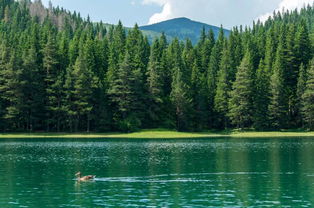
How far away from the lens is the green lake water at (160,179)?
110 feet

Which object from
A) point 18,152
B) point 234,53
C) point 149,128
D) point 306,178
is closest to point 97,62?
point 149,128

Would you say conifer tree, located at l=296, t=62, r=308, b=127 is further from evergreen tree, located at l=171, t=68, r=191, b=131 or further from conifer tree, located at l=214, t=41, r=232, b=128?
evergreen tree, located at l=171, t=68, r=191, b=131

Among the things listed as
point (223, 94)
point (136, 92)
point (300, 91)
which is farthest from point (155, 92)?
point (300, 91)

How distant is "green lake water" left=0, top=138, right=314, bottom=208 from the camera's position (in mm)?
33562

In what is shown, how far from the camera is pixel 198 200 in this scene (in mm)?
33562

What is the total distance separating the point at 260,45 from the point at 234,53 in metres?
15.1

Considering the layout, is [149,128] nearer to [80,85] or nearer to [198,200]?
[80,85]

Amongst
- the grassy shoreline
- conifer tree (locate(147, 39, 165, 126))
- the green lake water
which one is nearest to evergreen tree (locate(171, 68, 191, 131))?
conifer tree (locate(147, 39, 165, 126))

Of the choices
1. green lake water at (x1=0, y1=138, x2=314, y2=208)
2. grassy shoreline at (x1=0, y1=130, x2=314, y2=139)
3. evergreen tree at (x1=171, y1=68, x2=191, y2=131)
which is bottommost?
green lake water at (x1=0, y1=138, x2=314, y2=208)

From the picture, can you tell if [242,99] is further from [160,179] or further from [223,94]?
[160,179]

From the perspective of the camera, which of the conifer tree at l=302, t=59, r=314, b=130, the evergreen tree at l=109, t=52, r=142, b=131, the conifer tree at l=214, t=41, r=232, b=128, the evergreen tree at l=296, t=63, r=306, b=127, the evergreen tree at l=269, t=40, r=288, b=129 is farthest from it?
the conifer tree at l=214, t=41, r=232, b=128

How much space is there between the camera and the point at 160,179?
43.6 metres

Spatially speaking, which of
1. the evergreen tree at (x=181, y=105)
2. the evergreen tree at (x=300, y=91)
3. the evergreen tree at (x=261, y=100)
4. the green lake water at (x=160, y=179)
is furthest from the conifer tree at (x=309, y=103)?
the green lake water at (x=160, y=179)

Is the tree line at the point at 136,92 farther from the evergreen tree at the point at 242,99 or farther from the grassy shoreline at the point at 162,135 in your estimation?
the grassy shoreline at the point at 162,135
